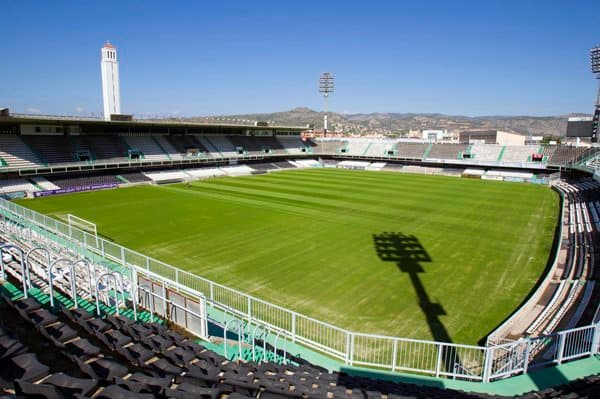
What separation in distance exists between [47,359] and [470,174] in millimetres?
49189

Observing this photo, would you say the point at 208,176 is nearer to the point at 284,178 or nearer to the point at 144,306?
the point at 284,178

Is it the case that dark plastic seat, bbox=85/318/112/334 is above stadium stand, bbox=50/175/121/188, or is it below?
above

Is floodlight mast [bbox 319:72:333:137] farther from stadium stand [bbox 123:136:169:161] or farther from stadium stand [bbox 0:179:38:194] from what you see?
stadium stand [bbox 0:179:38:194]

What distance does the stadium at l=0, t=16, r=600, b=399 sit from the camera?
5.93 meters

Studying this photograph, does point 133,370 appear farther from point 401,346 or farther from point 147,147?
point 147,147

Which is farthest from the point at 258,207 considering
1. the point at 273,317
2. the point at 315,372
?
the point at 315,372

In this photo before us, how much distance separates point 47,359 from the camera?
5.40 metres

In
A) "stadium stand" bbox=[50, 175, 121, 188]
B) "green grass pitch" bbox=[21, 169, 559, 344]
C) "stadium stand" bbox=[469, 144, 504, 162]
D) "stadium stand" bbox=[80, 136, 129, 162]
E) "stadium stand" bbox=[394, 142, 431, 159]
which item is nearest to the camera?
"green grass pitch" bbox=[21, 169, 559, 344]

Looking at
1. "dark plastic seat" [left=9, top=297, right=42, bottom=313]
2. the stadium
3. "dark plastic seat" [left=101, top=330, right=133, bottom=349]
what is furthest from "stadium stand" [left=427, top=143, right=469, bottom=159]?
"dark plastic seat" [left=9, top=297, right=42, bottom=313]

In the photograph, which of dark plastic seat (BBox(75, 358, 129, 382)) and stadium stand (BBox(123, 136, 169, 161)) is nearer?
dark plastic seat (BBox(75, 358, 129, 382))

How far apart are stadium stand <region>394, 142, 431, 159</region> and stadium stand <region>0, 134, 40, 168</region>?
45.7m

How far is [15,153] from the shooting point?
108 feet

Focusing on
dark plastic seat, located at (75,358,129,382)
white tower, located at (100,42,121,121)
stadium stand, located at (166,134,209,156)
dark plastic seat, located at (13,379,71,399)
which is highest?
white tower, located at (100,42,121,121)

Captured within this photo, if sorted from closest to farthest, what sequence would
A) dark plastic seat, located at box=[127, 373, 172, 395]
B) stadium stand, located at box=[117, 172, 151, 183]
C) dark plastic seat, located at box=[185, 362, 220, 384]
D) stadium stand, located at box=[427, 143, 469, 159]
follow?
1. dark plastic seat, located at box=[127, 373, 172, 395]
2. dark plastic seat, located at box=[185, 362, 220, 384]
3. stadium stand, located at box=[117, 172, 151, 183]
4. stadium stand, located at box=[427, 143, 469, 159]
